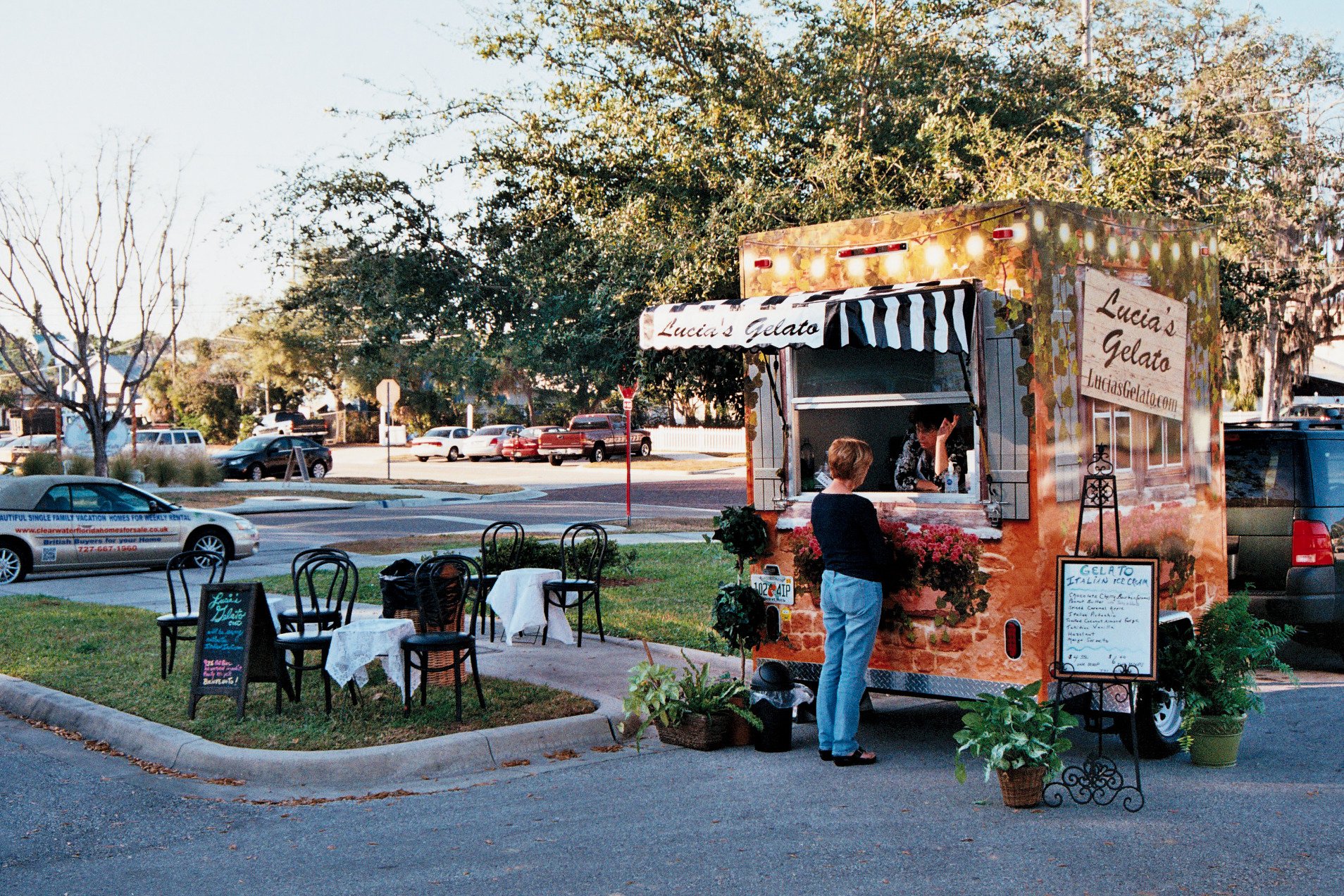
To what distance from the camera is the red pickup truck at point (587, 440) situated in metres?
51.0

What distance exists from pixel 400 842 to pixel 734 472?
38.5 m

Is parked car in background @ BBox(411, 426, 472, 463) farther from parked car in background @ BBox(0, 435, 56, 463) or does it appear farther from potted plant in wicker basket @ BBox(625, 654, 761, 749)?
potted plant in wicker basket @ BBox(625, 654, 761, 749)

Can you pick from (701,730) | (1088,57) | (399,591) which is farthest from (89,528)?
(1088,57)

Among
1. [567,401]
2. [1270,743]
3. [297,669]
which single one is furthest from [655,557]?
[567,401]

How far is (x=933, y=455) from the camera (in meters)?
7.44

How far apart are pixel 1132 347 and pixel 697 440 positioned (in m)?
52.1

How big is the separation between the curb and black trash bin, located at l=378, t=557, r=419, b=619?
1841 millimetres

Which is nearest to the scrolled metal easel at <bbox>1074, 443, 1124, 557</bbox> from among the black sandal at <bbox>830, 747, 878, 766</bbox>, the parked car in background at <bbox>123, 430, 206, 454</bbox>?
the black sandal at <bbox>830, 747, 878, 766</bbox>

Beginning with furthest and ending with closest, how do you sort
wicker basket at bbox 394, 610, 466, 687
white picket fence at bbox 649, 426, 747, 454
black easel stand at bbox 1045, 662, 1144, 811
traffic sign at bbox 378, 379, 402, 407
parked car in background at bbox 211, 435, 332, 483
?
white picket fence at bbox 649, 426, 747, 454 < parked car in background at bbox 211, 435, 332, 483 < traffic sign at bbox 378, 379, 402, 407 < wicker basket at bbox 394, 610, 466, 687 < black easel stand at bbox 1045, 662, 1144, 811

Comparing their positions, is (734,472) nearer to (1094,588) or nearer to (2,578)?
(2,578)

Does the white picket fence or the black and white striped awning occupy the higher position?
the black and white striped awning

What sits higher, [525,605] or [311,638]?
[311,638]

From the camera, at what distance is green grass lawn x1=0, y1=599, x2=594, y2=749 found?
24.5 feet

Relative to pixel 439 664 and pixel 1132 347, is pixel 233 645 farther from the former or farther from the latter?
pixel 1132 347
